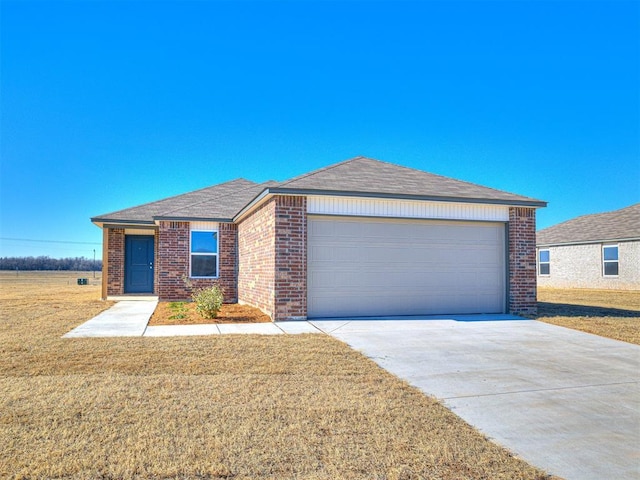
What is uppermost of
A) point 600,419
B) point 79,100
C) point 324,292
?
point 79,100

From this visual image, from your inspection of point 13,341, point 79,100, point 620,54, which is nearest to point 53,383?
point 13,341

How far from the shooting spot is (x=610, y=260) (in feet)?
80.1

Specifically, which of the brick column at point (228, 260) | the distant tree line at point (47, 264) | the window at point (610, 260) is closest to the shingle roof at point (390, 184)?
the brick column at point (228, 260)

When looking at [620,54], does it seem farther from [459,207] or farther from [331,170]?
[331,170]

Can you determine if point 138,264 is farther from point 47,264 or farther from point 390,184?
point 47,264

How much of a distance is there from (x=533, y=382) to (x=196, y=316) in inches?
324

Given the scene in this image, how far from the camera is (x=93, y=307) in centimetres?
1355

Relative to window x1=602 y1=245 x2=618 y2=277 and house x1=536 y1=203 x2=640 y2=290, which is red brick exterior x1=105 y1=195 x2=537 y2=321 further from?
window x1=602 y1=245 x2=618 y2=277

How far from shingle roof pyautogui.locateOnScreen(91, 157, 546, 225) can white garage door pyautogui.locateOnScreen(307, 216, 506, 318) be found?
0.73 m

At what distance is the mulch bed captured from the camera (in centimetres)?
1034

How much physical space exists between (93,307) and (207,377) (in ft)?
32.6

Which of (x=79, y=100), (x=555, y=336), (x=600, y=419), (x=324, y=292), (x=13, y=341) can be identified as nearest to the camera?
(x=600, y=419)

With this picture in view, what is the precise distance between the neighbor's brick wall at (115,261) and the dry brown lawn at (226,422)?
1134 cm

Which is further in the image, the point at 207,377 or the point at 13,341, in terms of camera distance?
the point at 13,341
